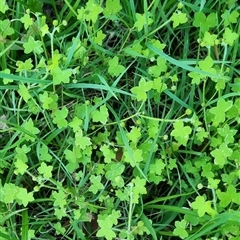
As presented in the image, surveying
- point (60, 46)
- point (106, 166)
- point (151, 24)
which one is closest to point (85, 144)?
point (106, 166)

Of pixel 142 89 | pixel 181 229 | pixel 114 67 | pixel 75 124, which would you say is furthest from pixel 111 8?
pixel 181 229

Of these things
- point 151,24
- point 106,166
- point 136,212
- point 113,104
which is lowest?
point 136,212

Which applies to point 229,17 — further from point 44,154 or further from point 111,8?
point 44,154

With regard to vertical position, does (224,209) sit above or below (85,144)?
below

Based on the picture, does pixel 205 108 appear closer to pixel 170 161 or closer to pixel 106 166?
pixel 170 161

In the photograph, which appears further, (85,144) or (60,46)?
(60,46)

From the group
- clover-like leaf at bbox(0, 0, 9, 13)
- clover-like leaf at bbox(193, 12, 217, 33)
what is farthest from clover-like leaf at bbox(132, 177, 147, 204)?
clover-like leaf at bbox(0, 0, 9, 13)

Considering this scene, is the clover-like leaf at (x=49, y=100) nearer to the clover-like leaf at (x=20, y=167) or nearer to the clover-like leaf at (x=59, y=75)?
the clover-like leaf at (x=59, y=75)
